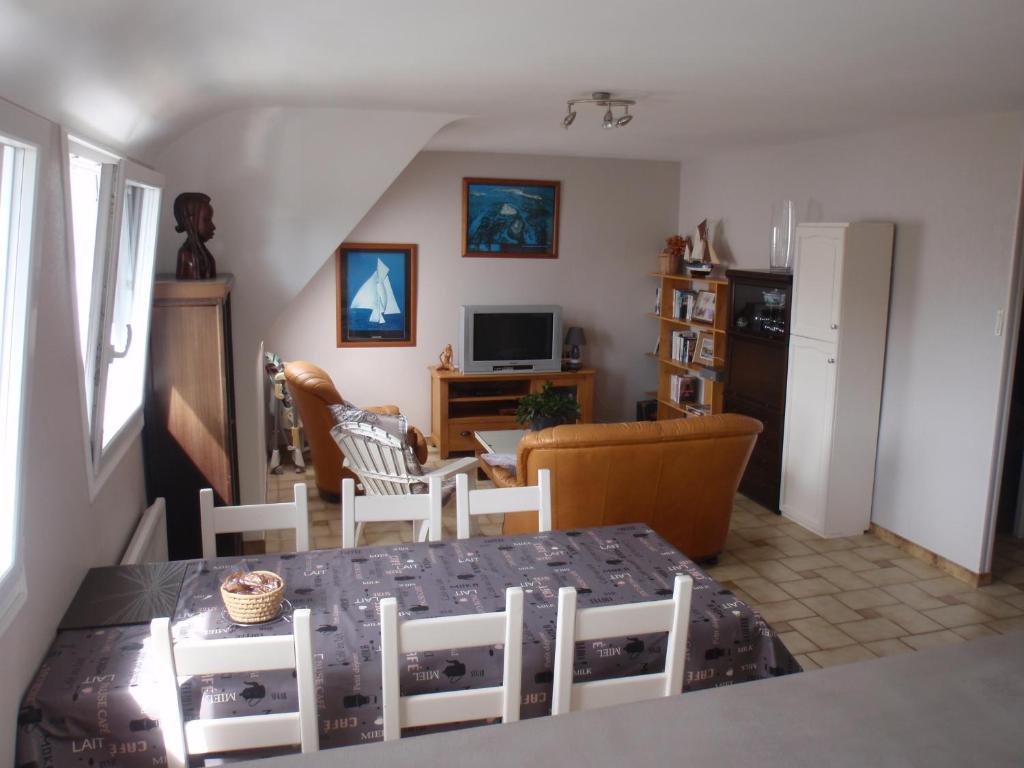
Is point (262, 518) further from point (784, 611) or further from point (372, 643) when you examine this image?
point (784, 611)

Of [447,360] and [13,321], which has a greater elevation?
[13,321]

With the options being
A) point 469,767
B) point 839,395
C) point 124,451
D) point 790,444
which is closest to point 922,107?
point 839,395

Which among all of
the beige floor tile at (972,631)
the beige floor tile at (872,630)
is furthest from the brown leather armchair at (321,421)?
the beige floor tile at (972,631)

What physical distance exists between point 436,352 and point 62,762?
5.35 metres

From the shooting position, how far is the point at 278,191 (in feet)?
14.5

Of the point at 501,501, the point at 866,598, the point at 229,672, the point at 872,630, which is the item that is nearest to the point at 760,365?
the point at 866,598

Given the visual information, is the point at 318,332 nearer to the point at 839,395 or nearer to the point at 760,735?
the point at 839,395

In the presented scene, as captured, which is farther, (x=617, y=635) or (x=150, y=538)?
(x=150, y=538)

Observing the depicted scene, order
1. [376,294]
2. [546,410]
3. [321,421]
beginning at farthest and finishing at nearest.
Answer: [376,294] < [546,410] < [321,421]

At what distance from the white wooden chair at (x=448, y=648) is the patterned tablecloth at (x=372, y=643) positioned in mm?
152

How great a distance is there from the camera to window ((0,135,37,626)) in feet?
5.93

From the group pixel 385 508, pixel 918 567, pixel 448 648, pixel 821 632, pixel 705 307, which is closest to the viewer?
pixel 448 648

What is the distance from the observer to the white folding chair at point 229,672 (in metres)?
1.77

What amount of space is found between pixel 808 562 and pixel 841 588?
1.11 feet
